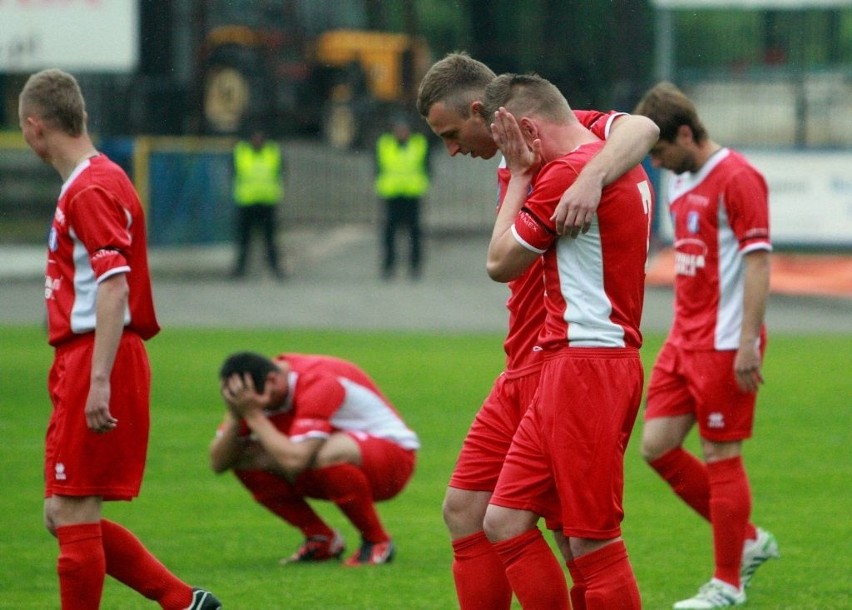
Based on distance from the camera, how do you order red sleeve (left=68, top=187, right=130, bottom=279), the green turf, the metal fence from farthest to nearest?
1. the metal fence
2. the green turf
3. red sleeve (left=68, top=187, right=130, bottom=279)

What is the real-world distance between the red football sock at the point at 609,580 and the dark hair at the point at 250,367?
2.74 meters

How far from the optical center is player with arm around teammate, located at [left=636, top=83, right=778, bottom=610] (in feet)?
Result: 20.6

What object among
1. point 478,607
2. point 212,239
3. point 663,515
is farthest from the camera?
point 212,239

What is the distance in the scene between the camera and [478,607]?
511 cm

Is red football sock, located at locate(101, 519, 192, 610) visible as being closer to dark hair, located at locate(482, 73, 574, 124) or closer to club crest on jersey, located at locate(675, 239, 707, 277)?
dark hair, located at locate(482, 73, 574, 124)

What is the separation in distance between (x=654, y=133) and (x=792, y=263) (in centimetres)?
1699

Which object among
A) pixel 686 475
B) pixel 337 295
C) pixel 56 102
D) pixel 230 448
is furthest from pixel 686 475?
pixel 337 295

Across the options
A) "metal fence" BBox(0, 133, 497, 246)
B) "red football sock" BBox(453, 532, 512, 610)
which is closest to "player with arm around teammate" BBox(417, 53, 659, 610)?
"red football sock" BBox(453, 532, 512, 610)

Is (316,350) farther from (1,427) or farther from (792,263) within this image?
(792,263)

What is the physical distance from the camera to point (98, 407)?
17.0 feet

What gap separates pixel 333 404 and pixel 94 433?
2108 mm

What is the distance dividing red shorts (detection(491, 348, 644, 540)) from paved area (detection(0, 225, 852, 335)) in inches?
492

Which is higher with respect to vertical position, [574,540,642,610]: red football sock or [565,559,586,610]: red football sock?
[574,540,642,610]: red football sock

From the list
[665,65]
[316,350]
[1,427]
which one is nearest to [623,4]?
[665,65]
